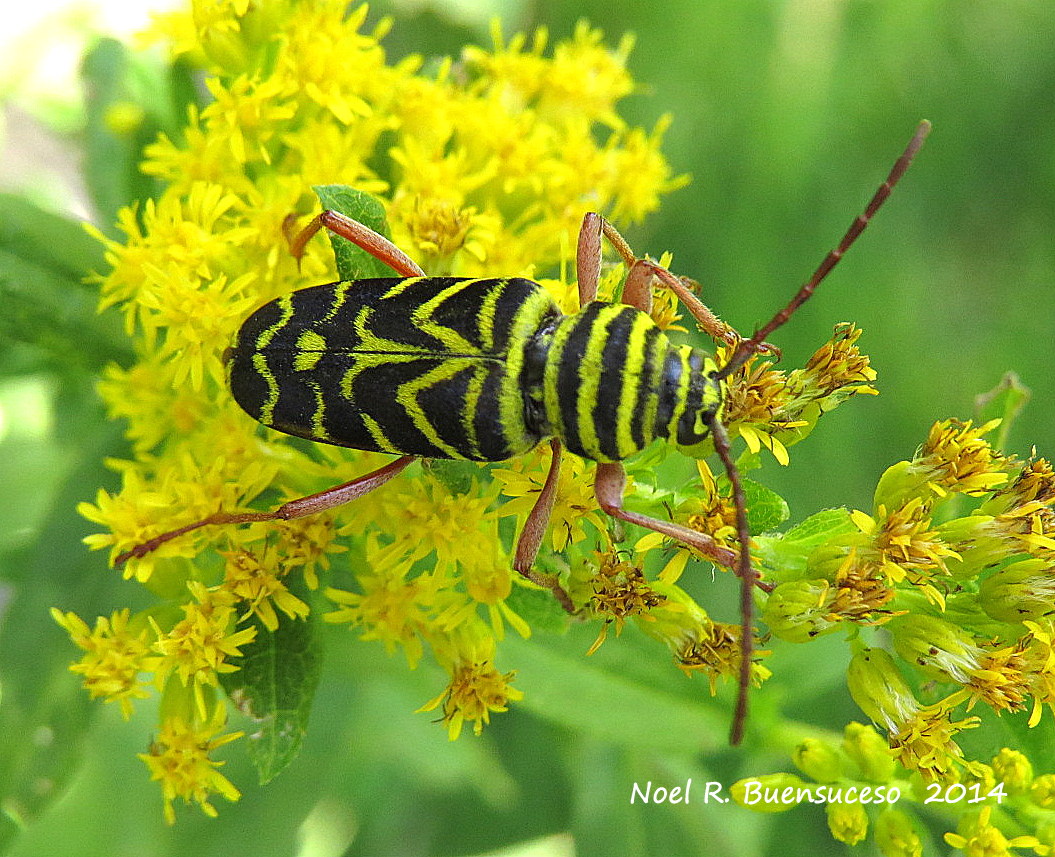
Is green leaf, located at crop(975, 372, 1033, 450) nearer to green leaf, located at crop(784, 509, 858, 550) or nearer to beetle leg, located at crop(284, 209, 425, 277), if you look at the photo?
green leaf, located at crop(784, 509, 858, 550)

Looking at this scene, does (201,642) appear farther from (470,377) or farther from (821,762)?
(821,762)

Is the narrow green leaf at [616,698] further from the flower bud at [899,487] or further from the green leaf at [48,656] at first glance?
the green leaf at [48,656]

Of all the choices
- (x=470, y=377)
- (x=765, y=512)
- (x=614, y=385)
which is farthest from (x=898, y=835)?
(x=470, y=377)

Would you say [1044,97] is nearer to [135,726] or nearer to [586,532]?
[586,532]

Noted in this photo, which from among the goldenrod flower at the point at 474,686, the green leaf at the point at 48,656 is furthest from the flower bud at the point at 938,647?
the green leaf at the point at 48,656

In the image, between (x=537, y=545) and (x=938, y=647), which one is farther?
(x=537, y=545)

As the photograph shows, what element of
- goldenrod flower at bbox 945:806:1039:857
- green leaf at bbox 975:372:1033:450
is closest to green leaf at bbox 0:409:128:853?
goldenrod flower at bbox 945:806:1039:857

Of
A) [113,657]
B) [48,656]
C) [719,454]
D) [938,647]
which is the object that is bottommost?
[48,656]
